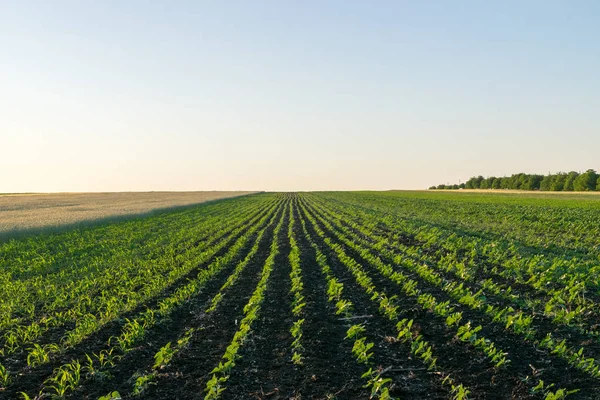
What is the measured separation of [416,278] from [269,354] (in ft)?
21.2

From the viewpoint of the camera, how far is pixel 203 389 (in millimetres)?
6094

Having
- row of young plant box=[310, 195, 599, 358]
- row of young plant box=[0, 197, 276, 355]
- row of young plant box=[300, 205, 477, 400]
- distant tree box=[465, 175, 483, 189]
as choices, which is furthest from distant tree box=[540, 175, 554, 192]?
row of young plant box=[300, 205, 477, 400]

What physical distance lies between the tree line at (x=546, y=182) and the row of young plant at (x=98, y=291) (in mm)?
86805

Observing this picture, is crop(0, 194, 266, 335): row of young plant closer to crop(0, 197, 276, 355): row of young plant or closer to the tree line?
crop(0, 197, 276, 355): row of young plant

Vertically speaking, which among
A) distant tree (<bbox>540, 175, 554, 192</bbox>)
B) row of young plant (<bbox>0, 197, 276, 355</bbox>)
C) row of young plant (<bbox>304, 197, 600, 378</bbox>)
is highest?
distant tree (<bbox>540, 175, 554, 192</bbox>)

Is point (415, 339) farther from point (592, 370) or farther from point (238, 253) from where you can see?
point (238, 253)

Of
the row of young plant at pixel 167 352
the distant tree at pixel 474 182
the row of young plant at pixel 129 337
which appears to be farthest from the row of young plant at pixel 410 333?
the distant tree at pixel 474 182

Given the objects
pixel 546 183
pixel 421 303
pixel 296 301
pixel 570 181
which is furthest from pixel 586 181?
pixel 296 301

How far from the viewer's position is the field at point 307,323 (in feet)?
20.3

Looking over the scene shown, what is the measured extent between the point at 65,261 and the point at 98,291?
6139mm

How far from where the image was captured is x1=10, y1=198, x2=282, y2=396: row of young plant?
20.5 feet

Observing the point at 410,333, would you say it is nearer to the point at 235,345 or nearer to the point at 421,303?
the point at 421,303

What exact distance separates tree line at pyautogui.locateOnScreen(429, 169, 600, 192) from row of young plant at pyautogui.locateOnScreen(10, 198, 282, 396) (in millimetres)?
88596

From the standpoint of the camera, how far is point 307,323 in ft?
29.0
